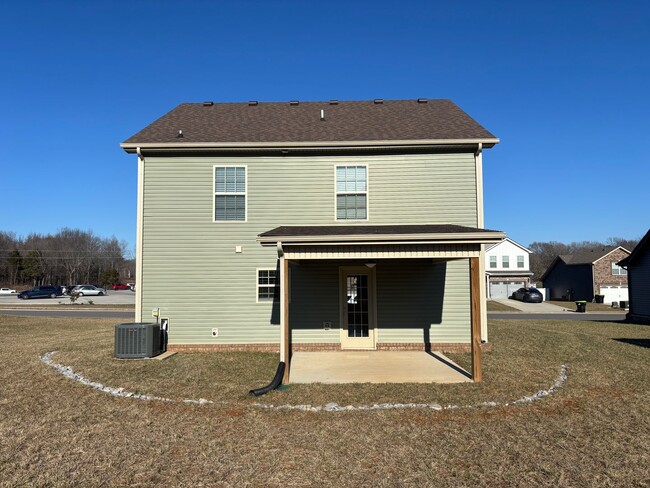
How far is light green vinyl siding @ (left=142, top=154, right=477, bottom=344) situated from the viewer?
11422mm

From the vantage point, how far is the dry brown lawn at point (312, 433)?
432 cm

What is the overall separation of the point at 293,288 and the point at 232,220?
249 centimetres

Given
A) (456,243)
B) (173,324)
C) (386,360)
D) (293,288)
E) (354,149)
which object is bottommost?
(386,360)

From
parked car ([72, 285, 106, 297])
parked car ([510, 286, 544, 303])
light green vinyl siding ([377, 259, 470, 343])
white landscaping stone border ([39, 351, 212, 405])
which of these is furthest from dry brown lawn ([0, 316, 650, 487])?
parked car ([72, 285, 106, 297])

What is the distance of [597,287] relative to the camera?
39.4 meters

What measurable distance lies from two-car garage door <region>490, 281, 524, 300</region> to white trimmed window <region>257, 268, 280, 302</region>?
3549 cm

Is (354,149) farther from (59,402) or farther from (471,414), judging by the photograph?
(59,402)

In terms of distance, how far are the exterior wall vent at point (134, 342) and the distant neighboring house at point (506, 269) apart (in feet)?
124

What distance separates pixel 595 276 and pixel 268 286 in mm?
38542

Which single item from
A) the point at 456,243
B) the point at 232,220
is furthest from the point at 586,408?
the point at 232,220

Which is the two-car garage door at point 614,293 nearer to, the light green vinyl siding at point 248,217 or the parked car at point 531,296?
the parked car at point 531,296

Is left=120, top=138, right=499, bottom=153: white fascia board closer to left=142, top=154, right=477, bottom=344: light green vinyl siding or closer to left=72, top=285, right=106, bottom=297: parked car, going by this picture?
left=142, top=154, right=477, bottom=344: light green vinyl siding

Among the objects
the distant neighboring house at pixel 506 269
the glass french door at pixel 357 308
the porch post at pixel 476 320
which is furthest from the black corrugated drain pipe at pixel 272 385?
the distant neighboring house at pixel 506 269

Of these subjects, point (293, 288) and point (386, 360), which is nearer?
point (386, 360)
